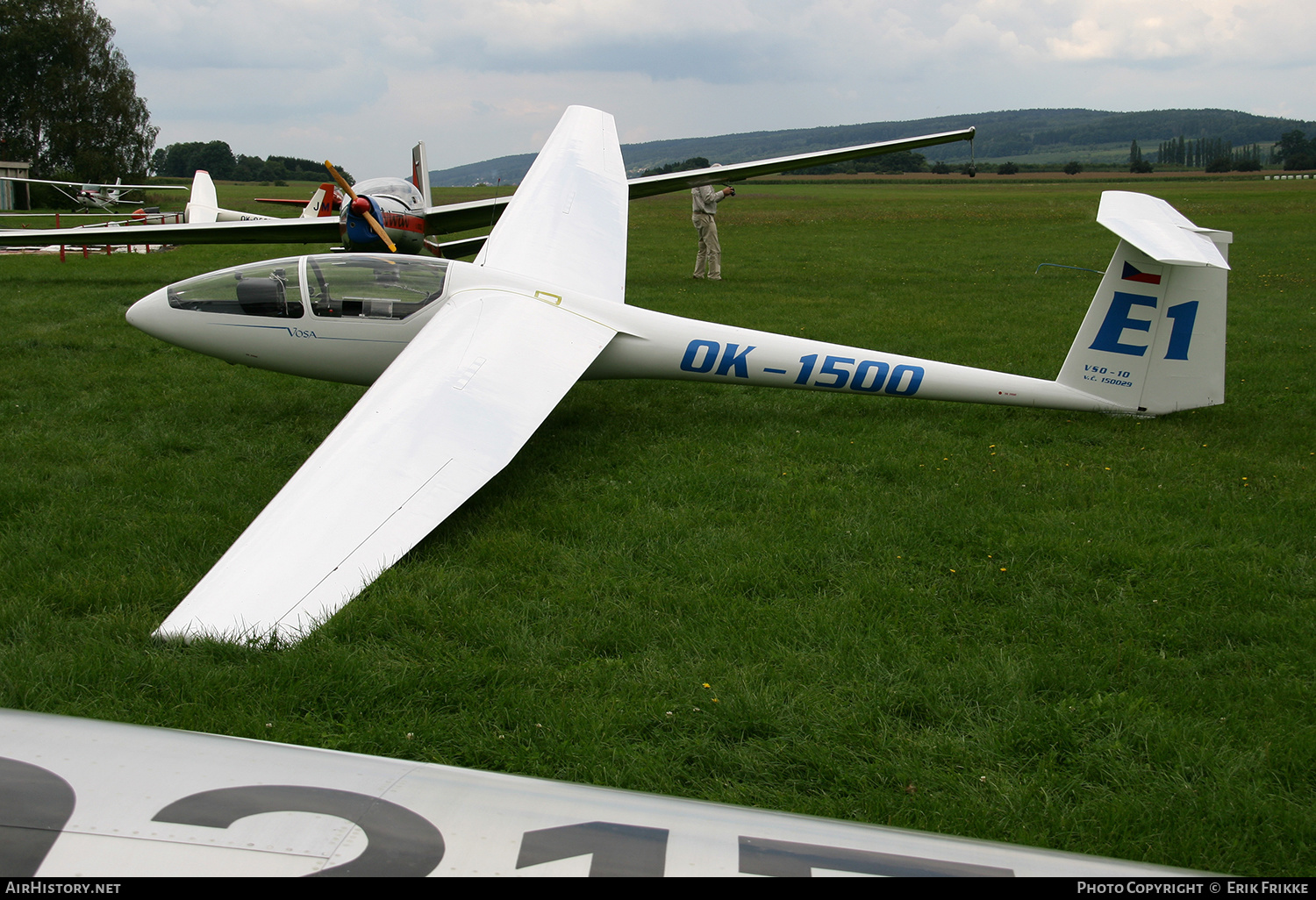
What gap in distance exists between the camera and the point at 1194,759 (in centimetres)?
353

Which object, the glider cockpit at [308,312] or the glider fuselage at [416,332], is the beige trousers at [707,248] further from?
the glider cockpit at [308,312]

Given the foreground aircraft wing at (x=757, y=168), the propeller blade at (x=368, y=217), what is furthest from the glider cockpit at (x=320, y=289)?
the foreground aircraft wing at (x=757, y=168)

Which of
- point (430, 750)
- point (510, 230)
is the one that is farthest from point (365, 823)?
point (510, 230)

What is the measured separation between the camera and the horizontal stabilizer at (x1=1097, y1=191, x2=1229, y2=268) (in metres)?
6.68

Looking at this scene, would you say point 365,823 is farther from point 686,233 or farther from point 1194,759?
point 686,233

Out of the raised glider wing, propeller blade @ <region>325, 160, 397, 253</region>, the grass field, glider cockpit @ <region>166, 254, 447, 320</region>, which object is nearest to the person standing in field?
the raised glider wing

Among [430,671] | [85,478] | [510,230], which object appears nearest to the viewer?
[430,671]

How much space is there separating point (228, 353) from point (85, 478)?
204 cm

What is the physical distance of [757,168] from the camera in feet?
55.4

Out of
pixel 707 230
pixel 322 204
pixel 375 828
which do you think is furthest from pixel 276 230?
pixel 375 828

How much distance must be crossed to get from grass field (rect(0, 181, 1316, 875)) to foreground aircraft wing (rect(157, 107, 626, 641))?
0.82ft

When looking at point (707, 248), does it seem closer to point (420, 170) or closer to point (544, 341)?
point (420, 170)

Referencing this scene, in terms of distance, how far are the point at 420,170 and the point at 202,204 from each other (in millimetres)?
11465

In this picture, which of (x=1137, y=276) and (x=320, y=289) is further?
(x=320, y=289)
